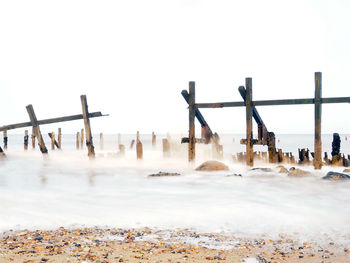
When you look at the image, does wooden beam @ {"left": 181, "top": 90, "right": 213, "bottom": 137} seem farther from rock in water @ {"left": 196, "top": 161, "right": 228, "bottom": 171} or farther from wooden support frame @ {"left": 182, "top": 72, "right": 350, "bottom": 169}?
rock in water @ {"left": 196, "top": 161, "right": 228, "bottom": 171}

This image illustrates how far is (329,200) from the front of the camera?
811 centimetres

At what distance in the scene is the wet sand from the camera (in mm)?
4574

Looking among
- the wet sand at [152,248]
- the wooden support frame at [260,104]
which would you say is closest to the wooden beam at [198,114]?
the wooden support frame at [260,104]

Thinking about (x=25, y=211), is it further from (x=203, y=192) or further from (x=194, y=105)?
(x=194, y=105)

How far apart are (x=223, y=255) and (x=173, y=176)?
6.99m

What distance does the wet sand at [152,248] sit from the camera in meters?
4.57

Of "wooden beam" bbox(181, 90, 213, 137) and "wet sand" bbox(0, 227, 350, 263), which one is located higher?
"wooden beam" bbox(181, 90, 213, 137)

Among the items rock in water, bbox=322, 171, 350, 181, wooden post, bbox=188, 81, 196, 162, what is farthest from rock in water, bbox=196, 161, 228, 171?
rock in water, bbox=322, 171, 350, 181

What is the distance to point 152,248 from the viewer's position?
491 centimetres

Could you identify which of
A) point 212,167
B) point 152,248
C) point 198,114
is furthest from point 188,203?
point 198,114

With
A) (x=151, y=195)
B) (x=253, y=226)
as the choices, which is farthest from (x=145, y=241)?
(x=151, y=195)

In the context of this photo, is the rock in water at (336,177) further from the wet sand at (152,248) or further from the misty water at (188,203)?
the wet sand at (152,248)

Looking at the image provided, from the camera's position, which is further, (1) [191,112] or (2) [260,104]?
(1) [191,112]

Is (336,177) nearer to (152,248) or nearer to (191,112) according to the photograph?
(191,112)
